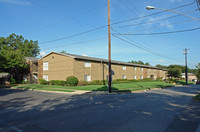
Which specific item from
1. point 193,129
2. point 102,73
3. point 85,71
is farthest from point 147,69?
point 193,129

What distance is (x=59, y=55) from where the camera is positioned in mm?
32156

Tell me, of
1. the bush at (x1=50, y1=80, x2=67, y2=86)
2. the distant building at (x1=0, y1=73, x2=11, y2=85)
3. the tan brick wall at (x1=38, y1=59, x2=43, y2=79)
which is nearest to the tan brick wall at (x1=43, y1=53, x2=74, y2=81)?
the tan brick wall at (x1=38, y1=59, x2=43, y2=79)

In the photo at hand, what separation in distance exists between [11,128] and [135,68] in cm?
4564

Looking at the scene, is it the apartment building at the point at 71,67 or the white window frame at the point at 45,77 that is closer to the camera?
the apartment building at the point at 71,67

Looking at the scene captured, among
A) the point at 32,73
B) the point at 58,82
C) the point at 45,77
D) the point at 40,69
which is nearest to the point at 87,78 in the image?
the point at 58,82

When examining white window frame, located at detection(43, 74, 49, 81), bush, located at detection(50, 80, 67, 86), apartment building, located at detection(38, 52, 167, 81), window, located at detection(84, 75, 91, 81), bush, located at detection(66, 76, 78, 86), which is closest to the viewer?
bush, located at detection(66, 76, 78, 86)

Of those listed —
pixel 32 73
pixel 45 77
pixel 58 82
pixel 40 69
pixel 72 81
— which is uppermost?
pixel 40 69

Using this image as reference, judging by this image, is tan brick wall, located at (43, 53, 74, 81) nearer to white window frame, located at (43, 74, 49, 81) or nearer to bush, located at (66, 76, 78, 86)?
white window frame, located at (43, 74, 49, 81)

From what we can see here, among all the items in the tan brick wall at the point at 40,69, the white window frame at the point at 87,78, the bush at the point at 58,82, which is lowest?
the bush at the point at 58,82

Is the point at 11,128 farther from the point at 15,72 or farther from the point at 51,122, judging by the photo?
the point at 15,72

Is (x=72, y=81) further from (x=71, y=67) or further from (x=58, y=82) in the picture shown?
(x=58, y=82)

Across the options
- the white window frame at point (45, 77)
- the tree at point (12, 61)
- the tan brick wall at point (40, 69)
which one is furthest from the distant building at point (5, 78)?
the white window frame at point (45, 77)

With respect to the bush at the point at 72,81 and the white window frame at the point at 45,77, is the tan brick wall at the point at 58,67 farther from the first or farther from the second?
the bush at the point at 72,81

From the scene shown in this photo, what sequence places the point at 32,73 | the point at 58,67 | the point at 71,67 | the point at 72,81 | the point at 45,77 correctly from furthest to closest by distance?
the point at 32,73 → the point at 45,77 → the point at 58,67 → the point at 71,67 → the point at 72,81
